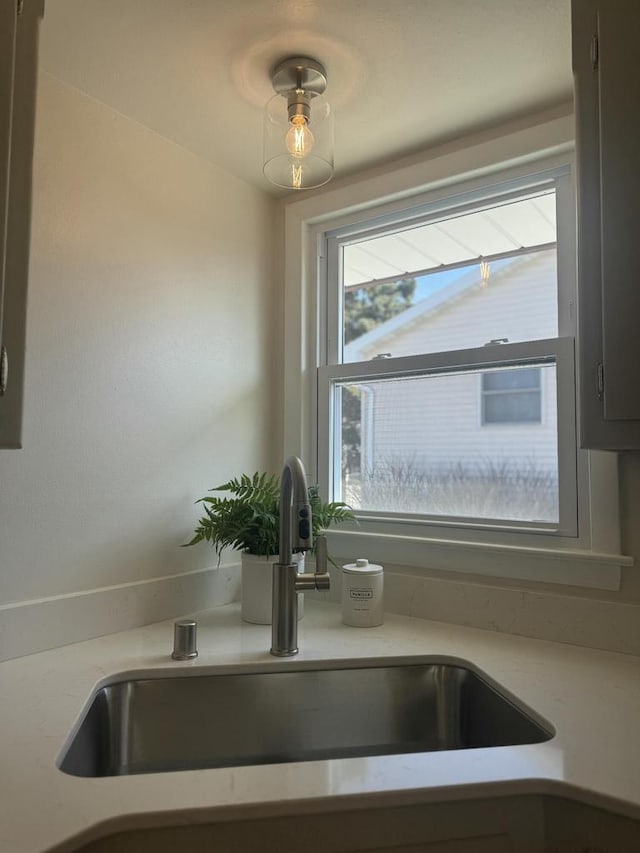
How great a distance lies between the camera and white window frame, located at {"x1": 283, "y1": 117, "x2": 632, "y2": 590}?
4.70 ft

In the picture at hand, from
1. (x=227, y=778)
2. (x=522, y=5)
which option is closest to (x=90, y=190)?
(x=522, y=5)

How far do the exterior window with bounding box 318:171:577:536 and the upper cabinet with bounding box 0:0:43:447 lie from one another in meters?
1.09

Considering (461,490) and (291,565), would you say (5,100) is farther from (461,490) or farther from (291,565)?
(461,490)

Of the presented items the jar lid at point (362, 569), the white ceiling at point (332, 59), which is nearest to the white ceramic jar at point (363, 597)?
the jar lid at point (362, 569)

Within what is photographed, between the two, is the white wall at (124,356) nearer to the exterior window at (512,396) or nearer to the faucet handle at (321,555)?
the faucet handle at (321,555)

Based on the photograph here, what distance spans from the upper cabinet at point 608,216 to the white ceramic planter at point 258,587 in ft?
2.73

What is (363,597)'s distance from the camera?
1560 mm

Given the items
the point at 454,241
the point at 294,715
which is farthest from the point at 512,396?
the point at 294,715

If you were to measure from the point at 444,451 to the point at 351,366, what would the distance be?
1.33 feet

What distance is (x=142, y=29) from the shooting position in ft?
4.15

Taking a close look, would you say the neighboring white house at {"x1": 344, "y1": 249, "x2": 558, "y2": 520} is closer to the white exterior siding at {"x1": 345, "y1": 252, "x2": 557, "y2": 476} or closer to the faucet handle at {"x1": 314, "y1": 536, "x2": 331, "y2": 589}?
the white exterior siding at {"x1": 345, "y1": 252, "x2": 557, "y2": 476}

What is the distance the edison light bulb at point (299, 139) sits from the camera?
145cm

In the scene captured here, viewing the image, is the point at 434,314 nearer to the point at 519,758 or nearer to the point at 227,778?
the point at 519,758

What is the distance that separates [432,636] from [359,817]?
2.29 ft
